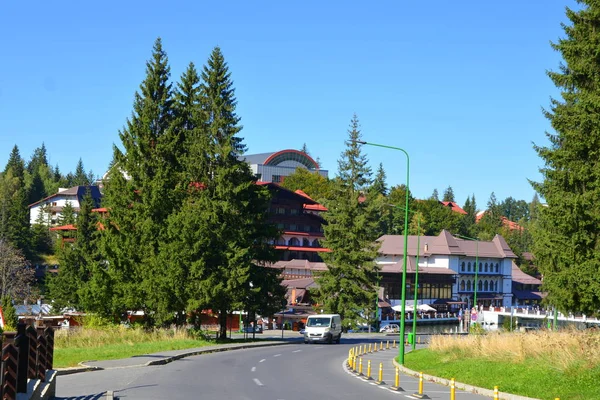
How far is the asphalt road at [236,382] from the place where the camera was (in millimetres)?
20844

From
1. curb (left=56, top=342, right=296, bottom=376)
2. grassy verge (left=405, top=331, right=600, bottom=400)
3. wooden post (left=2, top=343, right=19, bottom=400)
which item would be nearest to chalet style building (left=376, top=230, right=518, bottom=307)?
curb (left=56, top=342, right=296, bottom=376)

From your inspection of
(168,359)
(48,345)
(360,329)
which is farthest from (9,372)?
(360,329)

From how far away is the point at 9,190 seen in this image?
489 feet

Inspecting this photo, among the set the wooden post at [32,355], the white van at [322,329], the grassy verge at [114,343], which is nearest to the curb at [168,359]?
the grassy verge at [114,343]

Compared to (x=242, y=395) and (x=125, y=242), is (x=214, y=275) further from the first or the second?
(x=242, y=395)

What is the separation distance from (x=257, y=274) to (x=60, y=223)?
294ft

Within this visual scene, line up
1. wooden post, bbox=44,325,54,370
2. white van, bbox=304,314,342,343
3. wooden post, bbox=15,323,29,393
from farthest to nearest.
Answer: white van, bbox=304,314,342,343 → wooden post, bbox=44,325,54,370 → wooden post, bbox=15,323,29,393

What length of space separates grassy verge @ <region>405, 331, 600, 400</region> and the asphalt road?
4.44ft

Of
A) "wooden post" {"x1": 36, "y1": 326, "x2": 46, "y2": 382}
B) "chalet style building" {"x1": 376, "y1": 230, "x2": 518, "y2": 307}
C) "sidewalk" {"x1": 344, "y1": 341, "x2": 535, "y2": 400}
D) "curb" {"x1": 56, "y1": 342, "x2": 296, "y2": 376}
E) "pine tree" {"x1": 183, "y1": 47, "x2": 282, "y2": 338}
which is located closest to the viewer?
"wooden post" {"x1": 36, "y1": 326, "x2": 46, "y2": 382}

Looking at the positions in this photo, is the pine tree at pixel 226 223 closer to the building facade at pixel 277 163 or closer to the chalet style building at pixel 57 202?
the chalet style building at pixel 57 202

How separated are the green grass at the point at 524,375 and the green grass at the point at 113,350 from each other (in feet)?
41.5

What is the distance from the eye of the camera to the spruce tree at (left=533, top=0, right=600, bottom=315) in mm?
33969

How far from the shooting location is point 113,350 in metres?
35.4

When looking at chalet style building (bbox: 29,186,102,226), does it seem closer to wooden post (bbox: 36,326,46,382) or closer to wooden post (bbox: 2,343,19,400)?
wooden post (bbox: 36,326,46,382)
